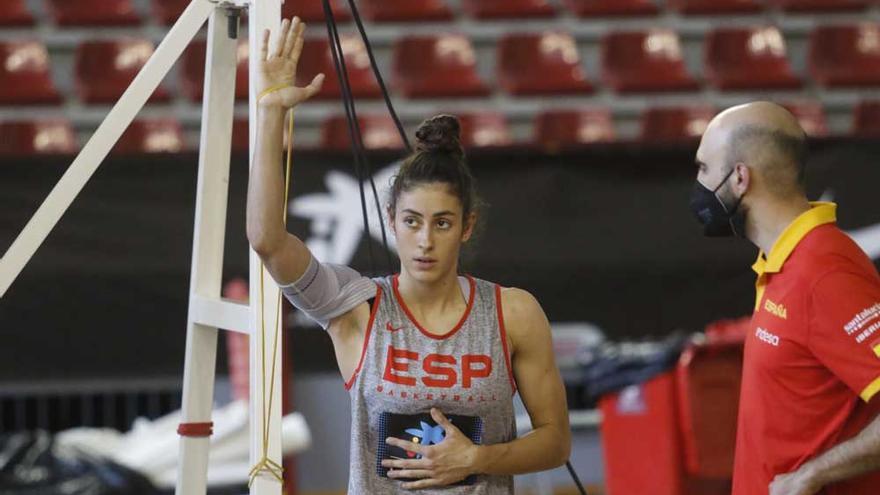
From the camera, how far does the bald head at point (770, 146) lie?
310cm

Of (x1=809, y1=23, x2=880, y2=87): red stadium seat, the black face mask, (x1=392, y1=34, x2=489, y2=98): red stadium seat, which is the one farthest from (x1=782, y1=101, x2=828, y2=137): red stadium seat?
the black face mask

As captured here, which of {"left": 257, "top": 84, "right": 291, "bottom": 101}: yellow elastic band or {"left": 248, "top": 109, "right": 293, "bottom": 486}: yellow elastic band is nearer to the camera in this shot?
{"left": 257, "top": 84, "right": 291, "bottom": 101}: yellow elastic band

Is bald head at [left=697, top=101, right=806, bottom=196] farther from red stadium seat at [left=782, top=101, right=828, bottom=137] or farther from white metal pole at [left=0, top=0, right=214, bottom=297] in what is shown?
red stadium seat at [left=782, top=101, right=828, bottom=137]

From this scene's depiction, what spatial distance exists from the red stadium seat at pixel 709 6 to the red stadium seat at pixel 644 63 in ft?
1.31

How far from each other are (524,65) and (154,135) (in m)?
3.00

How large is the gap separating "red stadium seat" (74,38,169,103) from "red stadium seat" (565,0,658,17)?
11.3 feet

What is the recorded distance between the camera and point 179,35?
347 cm

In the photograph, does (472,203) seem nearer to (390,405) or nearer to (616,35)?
(390,405)

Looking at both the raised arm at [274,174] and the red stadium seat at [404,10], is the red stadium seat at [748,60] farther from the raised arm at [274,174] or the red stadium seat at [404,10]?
the raised arm at [274,174]

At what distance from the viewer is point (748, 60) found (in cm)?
1088

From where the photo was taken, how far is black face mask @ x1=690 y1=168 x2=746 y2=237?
3.17 meters

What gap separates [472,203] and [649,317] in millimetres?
5059

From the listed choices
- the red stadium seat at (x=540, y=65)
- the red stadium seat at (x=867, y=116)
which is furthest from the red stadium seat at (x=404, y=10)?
the red stadium seat at (x=867, y=116)

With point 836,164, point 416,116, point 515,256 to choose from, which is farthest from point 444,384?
point 416,116
